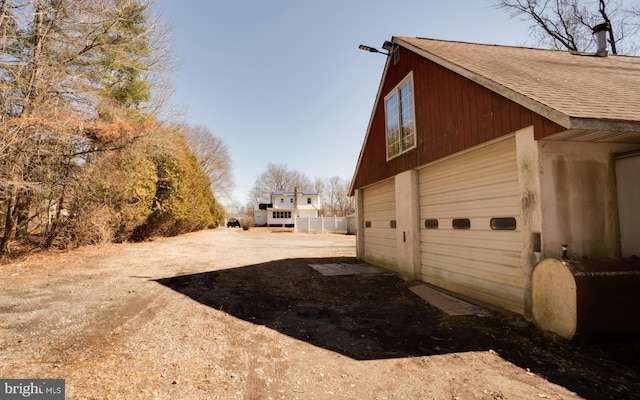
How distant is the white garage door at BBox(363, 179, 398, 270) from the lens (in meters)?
9.83

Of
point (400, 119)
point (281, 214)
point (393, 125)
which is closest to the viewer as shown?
point (400, 119)

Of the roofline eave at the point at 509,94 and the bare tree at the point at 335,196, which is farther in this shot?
the bare tree at the point at 335,196

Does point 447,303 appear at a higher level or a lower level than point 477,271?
lower

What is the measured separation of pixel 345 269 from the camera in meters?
10.2

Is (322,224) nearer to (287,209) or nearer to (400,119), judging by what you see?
(287,209)

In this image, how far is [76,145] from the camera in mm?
11086

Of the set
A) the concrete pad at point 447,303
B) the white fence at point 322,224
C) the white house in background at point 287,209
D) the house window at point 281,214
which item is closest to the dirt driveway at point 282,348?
the concrete pad at point 447,303

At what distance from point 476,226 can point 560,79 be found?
3.09m

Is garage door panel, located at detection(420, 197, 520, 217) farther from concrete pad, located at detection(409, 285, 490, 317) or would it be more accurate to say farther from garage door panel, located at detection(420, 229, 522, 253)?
concrete pad, located at detection(409, 285, 490, 317)

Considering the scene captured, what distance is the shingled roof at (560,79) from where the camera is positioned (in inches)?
156

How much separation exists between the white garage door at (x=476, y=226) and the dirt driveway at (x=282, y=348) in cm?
80

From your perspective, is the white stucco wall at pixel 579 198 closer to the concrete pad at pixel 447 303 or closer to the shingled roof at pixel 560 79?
the shingled roof at pixel 560 79

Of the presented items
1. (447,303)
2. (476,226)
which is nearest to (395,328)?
(447,303)

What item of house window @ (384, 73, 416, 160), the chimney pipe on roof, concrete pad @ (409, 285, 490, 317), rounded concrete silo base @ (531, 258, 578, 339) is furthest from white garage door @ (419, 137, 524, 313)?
the chimney pipe on roof
